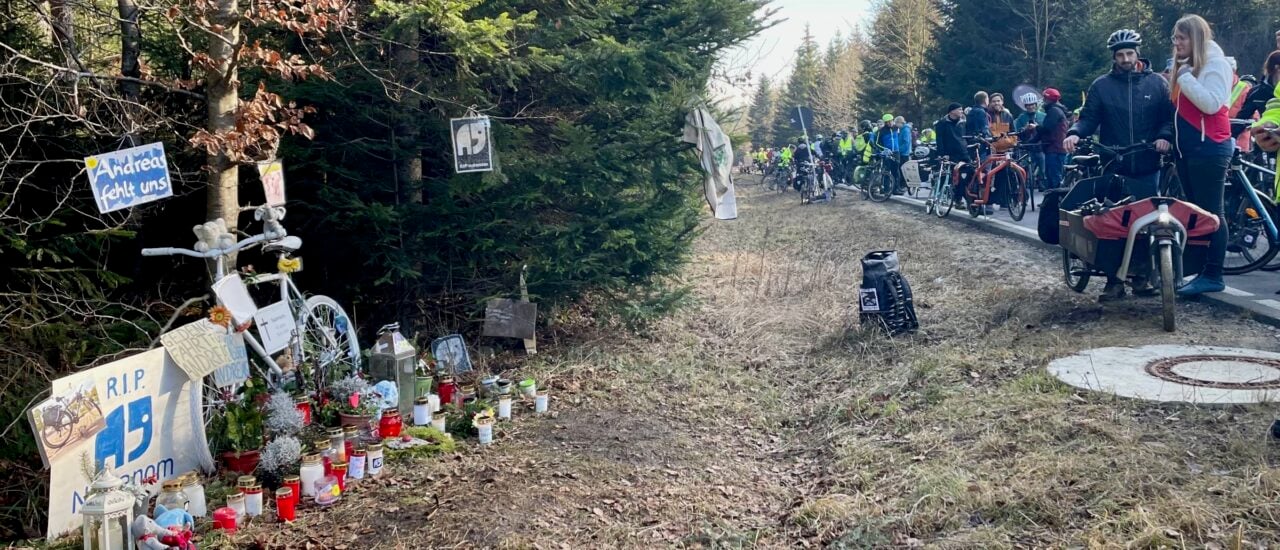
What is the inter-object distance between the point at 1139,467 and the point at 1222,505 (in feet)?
1.47

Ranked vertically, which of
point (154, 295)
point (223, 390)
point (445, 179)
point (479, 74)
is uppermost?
point (479, 74)

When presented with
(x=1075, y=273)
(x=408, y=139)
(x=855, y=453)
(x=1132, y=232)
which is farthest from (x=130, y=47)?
(x=1075, y=273)

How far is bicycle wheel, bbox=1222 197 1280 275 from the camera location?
828 cm

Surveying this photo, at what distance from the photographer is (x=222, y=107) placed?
18.7 feet

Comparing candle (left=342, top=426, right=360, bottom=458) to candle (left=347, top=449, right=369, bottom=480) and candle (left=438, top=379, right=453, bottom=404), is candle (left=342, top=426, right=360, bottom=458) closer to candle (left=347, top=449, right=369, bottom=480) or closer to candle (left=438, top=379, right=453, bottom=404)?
candle (left=347, top=449, right=369, bottom=480)

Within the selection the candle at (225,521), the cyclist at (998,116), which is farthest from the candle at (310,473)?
the cyclist at (998,116)

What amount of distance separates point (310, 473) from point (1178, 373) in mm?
4621

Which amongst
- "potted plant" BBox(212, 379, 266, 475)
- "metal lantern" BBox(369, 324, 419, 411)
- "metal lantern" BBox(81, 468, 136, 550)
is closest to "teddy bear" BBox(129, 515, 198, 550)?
"metal lantern" BBox(81, 468, 136, 550)

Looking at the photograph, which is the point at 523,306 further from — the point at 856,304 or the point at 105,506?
the point at 105,506

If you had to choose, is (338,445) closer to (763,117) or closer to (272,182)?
(272,182)

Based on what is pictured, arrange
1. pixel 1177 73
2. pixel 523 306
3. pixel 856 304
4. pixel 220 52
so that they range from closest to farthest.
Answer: pixel 220 52 → pixel 1177 73 → pixel 523 306 → pixel 856 304

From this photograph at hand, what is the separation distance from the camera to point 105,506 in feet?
12.7

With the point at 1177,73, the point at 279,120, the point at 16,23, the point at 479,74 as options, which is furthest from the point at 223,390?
the point at 1177,73

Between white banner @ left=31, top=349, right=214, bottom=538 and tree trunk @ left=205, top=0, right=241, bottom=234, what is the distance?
1.12 metres
